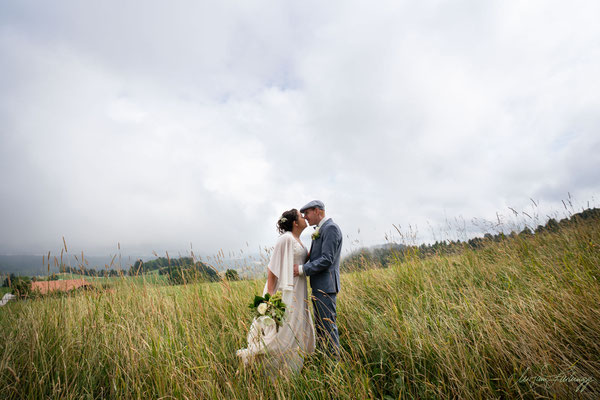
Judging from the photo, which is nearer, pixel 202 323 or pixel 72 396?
pixel 72 396

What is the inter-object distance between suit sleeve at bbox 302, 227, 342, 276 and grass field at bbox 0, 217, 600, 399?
931 millimetres

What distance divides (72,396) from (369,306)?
404 cm

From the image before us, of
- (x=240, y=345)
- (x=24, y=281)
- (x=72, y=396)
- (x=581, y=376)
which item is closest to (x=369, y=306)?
(x=240, y=345)

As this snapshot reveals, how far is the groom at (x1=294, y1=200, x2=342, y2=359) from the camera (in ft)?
10.9

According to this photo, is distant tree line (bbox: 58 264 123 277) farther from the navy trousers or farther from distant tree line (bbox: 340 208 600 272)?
distant tree line (bbox: 340 208 600 272)

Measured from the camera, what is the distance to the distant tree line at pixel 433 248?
19.3 ft

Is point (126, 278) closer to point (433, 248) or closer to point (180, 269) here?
point (180, 269)

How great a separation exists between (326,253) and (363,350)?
1.23 meters

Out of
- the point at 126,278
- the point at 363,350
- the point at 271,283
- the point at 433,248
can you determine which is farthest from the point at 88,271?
the point at 433,248

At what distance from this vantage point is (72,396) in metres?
2.23

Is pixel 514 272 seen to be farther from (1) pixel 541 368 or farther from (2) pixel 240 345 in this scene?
(2) pixel 240 345

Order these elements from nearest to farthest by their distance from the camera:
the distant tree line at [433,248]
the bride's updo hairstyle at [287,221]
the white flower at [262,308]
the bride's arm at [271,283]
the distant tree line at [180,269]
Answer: the white flower at [262,308] < the bride's arm at [271,283] < the bride's updo hairstyle at [287,221] < the distant tree line at [180,269] < the distant tree line at [433,248]

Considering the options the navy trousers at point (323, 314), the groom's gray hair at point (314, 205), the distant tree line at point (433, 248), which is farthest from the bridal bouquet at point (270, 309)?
the distant tree line at point (433, 248)

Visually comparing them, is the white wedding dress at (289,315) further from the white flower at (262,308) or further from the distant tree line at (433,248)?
the distant tree line at (433,248)
